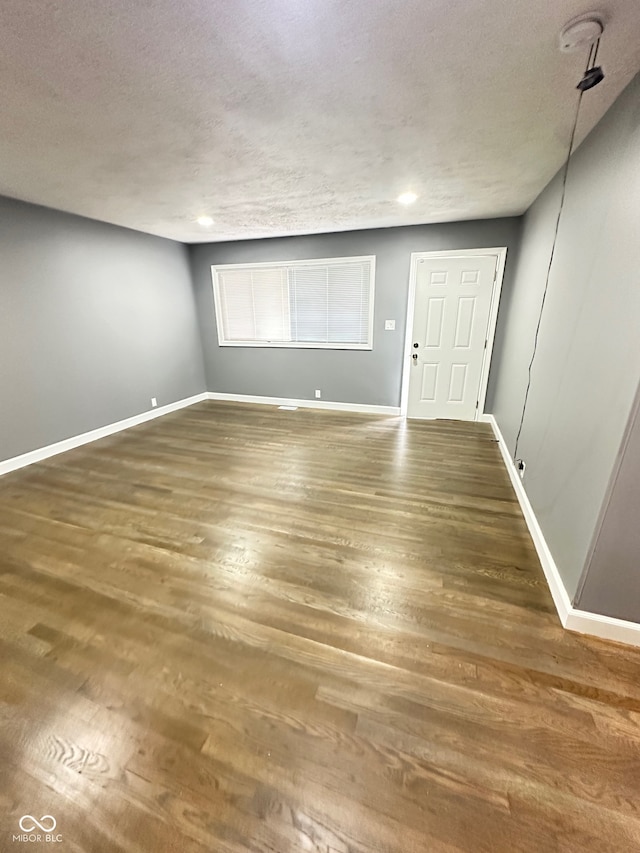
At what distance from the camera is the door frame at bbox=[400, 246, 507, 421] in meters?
3.92

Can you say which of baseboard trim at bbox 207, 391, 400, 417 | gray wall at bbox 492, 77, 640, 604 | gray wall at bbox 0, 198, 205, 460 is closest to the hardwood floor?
gray wall at bbox 492, 77, 640, 604

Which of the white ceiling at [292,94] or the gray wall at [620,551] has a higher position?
the white ceiling at [292,94]

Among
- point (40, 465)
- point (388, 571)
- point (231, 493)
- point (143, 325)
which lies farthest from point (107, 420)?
point (388, 571)

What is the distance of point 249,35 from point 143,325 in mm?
3899

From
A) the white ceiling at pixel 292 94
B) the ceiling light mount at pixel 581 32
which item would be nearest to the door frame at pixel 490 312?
the white ceiling at pixel 292 94

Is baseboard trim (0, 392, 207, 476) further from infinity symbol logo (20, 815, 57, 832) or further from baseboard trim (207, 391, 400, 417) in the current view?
infinity symbol logo (20, 815, 57, 832)

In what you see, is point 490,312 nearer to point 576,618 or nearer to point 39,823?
point 576,618

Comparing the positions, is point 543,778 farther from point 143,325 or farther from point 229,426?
point 143,325

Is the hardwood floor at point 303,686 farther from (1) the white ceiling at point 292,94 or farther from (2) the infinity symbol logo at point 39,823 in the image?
(1) the white ceiling at point 292,94

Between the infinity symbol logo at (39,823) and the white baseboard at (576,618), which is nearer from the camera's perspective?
the infinity symbol logo at (39,823)

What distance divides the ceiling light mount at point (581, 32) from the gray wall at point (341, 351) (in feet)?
9.39

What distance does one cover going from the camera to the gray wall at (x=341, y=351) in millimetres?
4008

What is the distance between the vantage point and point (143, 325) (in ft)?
14.7

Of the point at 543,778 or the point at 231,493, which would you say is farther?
the point at 231,493
